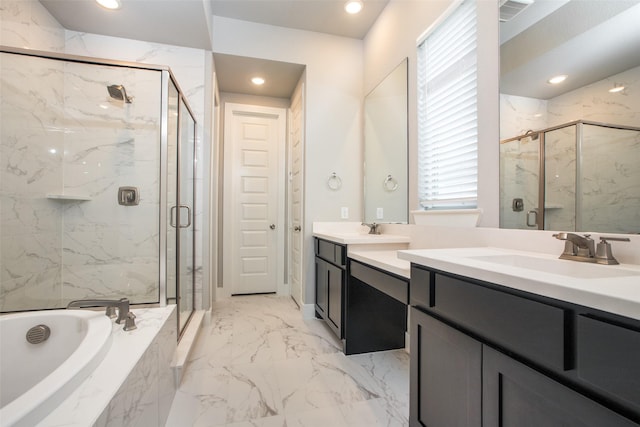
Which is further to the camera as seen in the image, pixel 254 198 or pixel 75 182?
pixel 254 198

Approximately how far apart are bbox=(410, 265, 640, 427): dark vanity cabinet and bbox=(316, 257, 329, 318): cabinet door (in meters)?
1.36

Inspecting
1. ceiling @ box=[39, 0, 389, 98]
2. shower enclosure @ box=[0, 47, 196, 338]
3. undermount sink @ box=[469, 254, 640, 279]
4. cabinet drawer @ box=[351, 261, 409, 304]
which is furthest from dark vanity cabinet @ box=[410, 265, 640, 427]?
ceiling @ box=[39, 0, 389, 98]

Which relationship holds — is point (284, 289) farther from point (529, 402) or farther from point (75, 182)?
point (529, 402)

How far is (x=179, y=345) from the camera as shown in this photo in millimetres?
2004

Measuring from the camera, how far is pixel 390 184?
2.40 m

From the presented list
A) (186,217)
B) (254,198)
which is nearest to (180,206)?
(186,217)

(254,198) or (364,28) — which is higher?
(364,28)

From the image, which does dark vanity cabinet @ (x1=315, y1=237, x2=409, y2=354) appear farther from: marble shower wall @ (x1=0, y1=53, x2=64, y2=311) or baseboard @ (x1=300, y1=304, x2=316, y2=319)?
marble shower wall @ (x1=0, y1=53, x2=64, y2=311)

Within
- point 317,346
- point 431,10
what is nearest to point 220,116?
point 431,10

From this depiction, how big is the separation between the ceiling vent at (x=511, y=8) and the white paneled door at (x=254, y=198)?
2680 millimetres

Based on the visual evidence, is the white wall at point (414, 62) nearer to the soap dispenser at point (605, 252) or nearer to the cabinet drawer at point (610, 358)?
the soap dispenser at point (605, 252)

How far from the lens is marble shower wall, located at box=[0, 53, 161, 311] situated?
6.23 ft

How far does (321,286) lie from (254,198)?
5.20 feet

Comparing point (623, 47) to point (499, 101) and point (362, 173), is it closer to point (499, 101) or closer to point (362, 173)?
point (499, 101)
